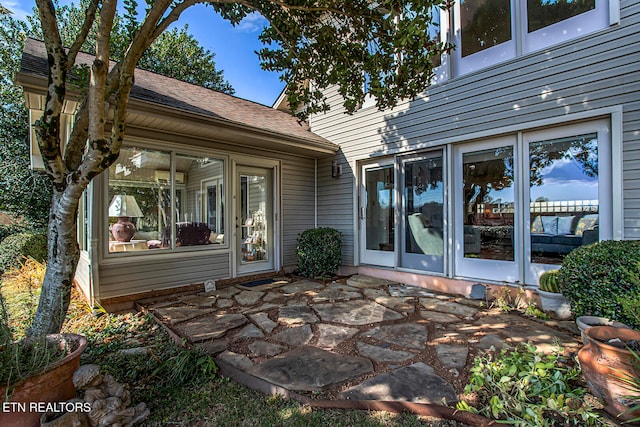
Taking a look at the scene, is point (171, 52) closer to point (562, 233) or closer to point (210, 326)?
point (210, 326)

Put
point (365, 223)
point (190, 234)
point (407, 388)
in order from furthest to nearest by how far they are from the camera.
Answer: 1. point (365, 223)
2. point (190, 234)
3. point (407, 388)

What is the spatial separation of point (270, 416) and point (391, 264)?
3.89 m

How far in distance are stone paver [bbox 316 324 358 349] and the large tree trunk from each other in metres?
2.11

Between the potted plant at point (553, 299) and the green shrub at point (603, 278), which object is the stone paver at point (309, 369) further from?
the potted plant at point (553, 299)

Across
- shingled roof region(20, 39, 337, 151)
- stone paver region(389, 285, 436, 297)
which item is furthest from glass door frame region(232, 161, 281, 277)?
stone paver region(389, 285, 436, 297)

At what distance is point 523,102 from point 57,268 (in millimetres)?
5284

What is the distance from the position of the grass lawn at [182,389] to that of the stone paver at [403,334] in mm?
1040

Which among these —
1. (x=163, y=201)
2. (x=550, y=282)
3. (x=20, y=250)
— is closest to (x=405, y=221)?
(x=550, y=282)

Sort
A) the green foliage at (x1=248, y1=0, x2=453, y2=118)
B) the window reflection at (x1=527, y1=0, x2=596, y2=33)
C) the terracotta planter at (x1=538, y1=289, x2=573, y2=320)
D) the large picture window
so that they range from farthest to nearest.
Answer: the large picture window
the window reflection at (x1=527, y1=0, x2=596, y2=33)
the terracotta planter at (x1=538, y1=289, x2=573, y2=320)
the green foliage at (x1=248, y1=0, x2=453, y2=118)

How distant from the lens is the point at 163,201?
465 cm

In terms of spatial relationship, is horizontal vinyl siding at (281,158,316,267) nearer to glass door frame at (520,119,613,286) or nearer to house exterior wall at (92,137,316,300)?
house exterior wall at (92,137,316,300)

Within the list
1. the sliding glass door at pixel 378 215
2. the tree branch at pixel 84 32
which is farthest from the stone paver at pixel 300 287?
the tree branch at pixel 84 32

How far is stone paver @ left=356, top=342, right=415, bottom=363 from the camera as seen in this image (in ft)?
8.39

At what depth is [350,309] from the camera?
12.8ft
